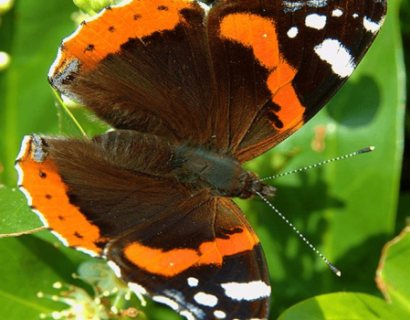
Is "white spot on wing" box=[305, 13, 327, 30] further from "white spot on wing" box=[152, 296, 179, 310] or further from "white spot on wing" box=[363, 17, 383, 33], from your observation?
"white spot on wing" box=[152, 296, 179, 310]

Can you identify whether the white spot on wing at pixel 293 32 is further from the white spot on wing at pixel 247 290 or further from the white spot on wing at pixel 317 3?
the white spot on wing at pixel 247 290

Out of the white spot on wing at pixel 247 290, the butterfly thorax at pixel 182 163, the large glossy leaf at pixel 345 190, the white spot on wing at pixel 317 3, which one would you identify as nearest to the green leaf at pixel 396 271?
the large glossy leaf at pixel 345 190

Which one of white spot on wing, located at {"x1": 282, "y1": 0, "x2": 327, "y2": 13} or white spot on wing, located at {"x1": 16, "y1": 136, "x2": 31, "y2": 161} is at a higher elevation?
white spot on wing, located at {"x1": 282, "y1": 0, "x2": 327, "y2": 13}

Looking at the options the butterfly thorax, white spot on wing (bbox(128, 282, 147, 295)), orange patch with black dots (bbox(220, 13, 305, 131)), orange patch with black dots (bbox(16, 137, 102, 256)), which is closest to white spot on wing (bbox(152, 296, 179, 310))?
white spot on wing (bbox(128, 282, 147, 295))

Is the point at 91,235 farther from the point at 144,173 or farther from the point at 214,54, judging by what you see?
the point at 214,54

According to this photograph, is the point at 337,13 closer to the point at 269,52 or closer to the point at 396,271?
the point at 269,52

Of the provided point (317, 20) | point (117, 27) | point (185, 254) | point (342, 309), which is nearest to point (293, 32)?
point (317, 20)
